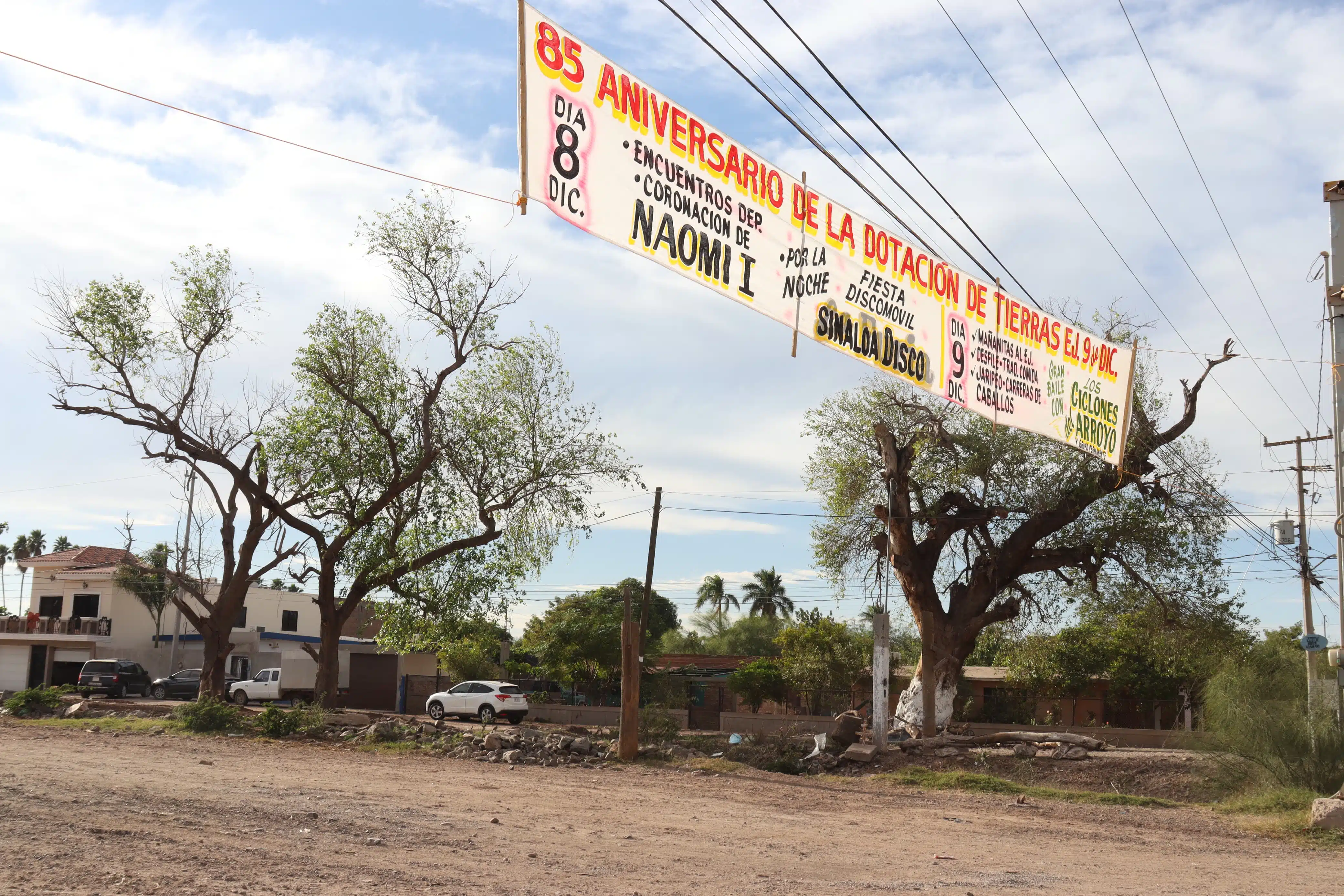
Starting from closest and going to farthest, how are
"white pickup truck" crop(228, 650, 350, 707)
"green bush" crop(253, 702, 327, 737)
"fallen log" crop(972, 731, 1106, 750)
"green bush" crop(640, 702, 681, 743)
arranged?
1. "fallen log" crop(972, 731, 1106, 750)
2. "green bush" crop(253, 702, 327, 737)
3. "green bush" crop(640, 702, 681, 743)
4. "white pickup truck" crop(228, 650, 350, 707)

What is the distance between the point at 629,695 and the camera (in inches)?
806

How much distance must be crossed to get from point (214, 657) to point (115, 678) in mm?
16384

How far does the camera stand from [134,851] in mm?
7867

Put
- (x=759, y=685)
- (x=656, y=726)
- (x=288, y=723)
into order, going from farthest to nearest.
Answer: (x=759, y=685), (x=656, y=726), (x=288, y=723)

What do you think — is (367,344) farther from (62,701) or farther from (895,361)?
(895,361)

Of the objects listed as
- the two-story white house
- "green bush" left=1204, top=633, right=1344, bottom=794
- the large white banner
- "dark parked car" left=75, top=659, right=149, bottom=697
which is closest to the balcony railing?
the two-story white house

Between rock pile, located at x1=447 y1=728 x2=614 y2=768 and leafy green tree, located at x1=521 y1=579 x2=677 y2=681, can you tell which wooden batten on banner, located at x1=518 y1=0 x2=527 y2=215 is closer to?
rock pile, located at x1=447 y1=728 x2=614 y2=768

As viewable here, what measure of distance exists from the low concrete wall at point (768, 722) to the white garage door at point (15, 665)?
3941cm

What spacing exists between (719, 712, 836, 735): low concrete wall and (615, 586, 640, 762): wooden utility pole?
34.6 ft

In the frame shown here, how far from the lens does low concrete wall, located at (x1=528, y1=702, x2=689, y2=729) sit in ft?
119

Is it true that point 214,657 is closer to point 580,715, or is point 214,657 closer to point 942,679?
point 580,715

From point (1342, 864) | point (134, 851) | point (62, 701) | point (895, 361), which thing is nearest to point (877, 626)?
point (1342, 864)

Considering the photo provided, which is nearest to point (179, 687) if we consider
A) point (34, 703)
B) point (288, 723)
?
point (34, 703)

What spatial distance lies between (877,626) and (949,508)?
8994 mm
